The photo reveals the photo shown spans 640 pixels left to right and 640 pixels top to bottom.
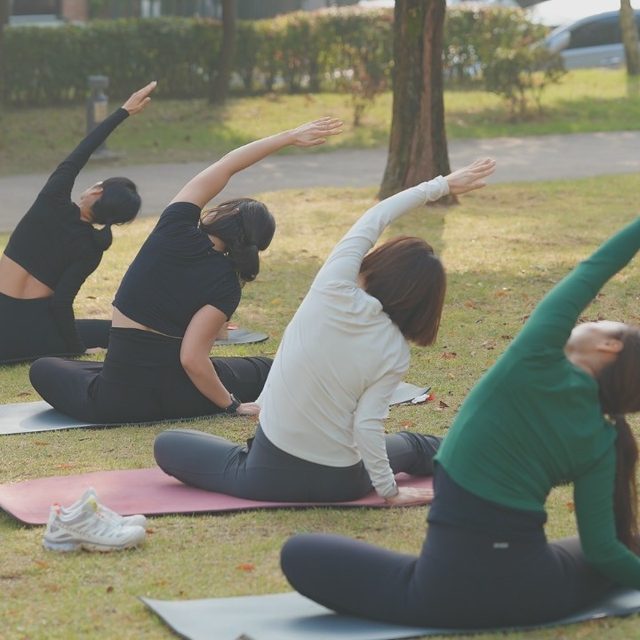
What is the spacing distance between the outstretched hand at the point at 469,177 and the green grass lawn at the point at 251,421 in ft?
4.00

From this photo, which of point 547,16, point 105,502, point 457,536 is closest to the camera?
point 457,536

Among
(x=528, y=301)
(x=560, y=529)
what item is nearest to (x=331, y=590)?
(x=560, y=529)

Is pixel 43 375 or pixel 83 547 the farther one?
pixel 43 375

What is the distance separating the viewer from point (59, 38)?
2184 cm

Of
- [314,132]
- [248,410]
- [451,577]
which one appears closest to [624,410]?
Result: [451,577]

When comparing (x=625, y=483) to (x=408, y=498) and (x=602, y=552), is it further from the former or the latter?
(x=408, y=498)

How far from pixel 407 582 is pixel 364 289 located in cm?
133

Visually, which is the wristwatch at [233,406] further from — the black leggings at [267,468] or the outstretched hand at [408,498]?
the outstretched hand at [408,498]

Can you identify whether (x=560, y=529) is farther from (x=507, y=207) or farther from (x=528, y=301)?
(x=507, y=207)

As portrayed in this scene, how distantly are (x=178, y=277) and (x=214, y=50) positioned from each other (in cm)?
1715

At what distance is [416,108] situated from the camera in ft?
43.7

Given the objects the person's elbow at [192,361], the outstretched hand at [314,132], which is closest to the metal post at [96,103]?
the person's elbow at [192,361]

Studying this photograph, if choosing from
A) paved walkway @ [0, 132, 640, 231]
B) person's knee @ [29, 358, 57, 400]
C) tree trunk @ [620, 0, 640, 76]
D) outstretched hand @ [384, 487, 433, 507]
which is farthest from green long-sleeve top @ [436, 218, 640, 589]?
tree trunk @ [620, 0, 640, 76]

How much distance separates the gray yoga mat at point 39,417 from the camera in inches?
261
